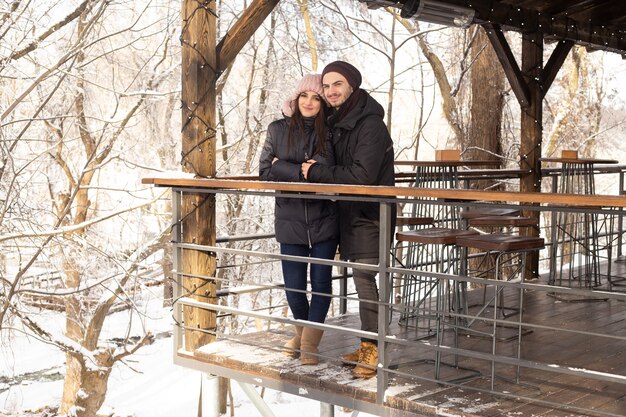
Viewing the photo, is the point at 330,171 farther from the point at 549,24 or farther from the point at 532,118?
the point at 549,24

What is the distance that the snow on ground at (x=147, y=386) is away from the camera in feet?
53.9

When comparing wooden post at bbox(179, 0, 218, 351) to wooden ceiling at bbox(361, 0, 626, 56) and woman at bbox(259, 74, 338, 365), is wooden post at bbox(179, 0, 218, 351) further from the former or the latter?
wooden ceiling at bbox(361, 0, 626, 56)

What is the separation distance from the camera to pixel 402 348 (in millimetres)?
5336

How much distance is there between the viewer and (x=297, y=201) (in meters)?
4.74

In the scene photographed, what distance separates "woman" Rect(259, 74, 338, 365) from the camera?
4645 millimetres

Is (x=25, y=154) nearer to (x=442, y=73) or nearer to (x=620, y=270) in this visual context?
(x=442, y=73)

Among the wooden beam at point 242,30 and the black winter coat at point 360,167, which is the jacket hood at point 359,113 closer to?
the black winter coat at point 360,167

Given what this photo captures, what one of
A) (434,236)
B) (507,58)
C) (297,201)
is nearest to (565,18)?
(507,58)

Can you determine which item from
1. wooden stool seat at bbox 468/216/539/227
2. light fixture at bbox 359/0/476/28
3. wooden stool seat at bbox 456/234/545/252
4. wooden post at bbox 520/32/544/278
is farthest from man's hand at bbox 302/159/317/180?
wooden post at bbox 520/32/544/278

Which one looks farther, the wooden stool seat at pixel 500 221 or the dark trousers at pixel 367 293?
the wooden stool seat at pixel 500 221

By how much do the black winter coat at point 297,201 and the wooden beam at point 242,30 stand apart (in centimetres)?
90

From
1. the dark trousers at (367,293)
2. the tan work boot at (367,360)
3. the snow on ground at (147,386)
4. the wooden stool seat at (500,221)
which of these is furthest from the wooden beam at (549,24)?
the snow on ground at (147,386)

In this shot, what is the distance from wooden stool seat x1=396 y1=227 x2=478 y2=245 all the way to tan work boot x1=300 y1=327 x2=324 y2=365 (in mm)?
762

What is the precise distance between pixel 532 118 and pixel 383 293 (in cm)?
466
